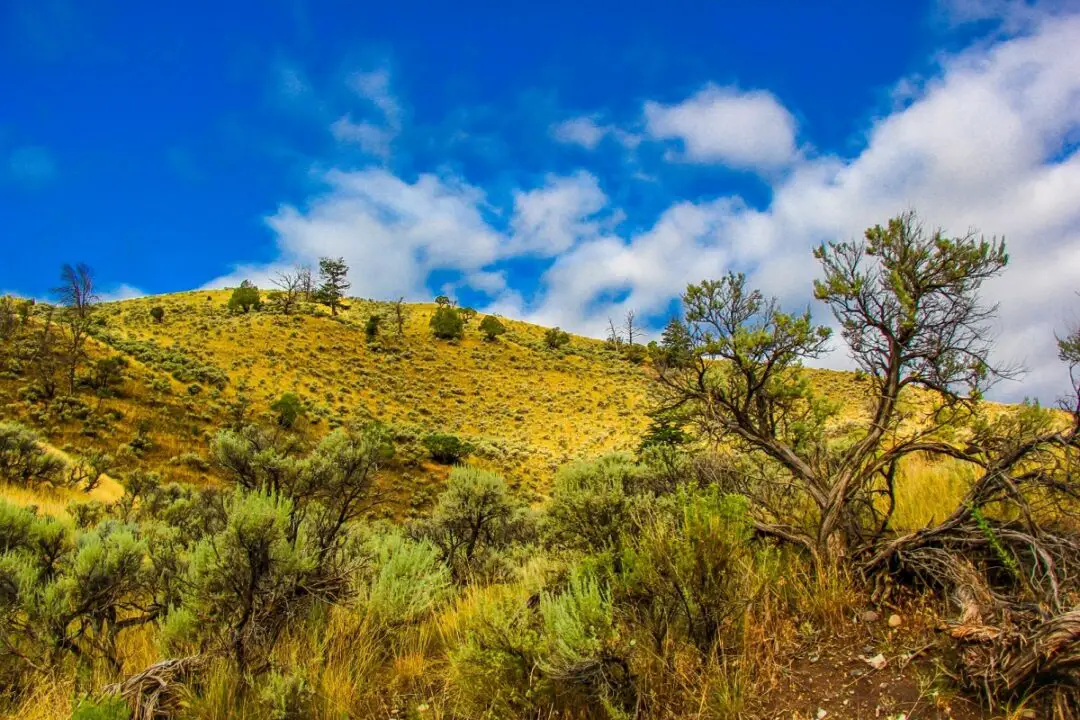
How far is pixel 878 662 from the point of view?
2.77m

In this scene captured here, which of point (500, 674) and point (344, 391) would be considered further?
point (344, 391)

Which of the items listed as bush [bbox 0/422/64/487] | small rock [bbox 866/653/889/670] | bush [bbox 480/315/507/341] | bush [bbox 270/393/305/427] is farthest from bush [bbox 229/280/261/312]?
small rock [bbox 866/653/889/670]

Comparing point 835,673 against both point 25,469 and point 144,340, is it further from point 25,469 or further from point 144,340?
point 144,340

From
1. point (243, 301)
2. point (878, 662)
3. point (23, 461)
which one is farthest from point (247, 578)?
point (243, 301)

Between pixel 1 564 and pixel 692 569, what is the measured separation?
18.4 ft

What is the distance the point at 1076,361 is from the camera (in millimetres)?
3463

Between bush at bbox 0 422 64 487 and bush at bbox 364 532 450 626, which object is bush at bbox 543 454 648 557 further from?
bush at bbox 0 422 64 487

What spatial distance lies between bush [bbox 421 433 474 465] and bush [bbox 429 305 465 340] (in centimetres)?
3088

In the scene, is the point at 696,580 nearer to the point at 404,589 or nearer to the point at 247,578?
the point at 404,589

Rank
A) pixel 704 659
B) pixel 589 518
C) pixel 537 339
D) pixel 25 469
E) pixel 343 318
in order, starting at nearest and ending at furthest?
pixel 704 659, pixel 589 518, pixel 25 469, pixel 343 318, pixel 537 339

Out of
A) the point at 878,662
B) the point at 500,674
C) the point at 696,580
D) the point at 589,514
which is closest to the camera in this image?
the point at 878,662

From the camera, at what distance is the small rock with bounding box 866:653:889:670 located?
2.75m

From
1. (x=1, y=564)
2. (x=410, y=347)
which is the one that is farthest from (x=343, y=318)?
(x=1, y=564)

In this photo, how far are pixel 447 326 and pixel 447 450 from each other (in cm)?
3245
